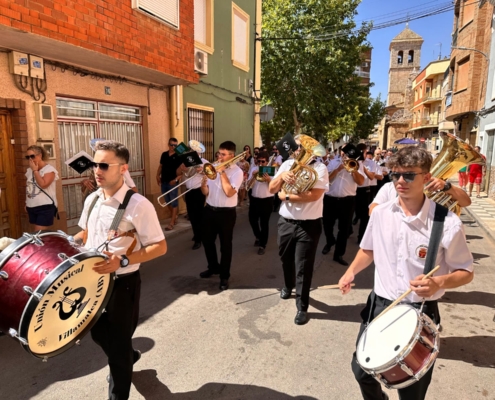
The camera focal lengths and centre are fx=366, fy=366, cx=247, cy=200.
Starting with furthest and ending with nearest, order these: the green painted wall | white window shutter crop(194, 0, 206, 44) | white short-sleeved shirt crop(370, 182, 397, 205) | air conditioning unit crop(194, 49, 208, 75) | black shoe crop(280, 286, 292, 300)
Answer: the green painted wall → white window shutter crop(194, 0, 206, 44) → air conditioning unit crop(194, 49, 208, 75) → black shoe crop(280, 286, 292, 300) → white short-sleeved shirt crop(370, 182, 397, 205)

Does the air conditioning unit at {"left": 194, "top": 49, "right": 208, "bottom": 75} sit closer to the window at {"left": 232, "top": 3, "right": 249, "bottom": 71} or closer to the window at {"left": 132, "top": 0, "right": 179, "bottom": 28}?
the window at {"left": 132, "top": 0, "right": 179, "bottom": 28}

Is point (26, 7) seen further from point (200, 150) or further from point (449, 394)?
point (449, 394)

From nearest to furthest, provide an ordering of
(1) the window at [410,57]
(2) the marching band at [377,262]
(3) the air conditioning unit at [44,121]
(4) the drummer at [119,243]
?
1. (2) the marching band at [377,262]
2. (4) the drummer at [119,243]
3. (3) the air conditioning unit at [44,121]
4. (1) the window at [410,57]

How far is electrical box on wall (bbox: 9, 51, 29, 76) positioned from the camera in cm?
539

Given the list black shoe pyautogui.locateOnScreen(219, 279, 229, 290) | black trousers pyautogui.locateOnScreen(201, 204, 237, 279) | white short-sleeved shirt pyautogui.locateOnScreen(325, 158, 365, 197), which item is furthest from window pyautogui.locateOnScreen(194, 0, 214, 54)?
black shoe pyautogui.locateOnScreen(219, 279, 229, 290)

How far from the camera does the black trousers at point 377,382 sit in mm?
2068

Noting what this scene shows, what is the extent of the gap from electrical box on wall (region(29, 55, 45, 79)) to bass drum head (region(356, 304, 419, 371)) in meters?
6.06

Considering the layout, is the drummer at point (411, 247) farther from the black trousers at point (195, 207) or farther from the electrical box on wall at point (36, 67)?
the electrical box on wall at point (36, 67)

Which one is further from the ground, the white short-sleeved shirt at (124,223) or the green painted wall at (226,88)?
the green painted wall at (226,88)

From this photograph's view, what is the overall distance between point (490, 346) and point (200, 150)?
16.8 ft

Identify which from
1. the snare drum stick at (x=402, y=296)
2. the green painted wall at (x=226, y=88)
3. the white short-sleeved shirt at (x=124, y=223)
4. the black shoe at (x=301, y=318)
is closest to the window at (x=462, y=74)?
the green painted wall at (x=226, y=88)

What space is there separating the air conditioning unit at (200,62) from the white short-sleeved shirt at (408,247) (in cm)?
818

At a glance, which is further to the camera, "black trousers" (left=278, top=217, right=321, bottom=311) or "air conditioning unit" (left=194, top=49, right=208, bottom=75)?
"air conditioning unit" (left=194, top=49, right=208, bottom=75)

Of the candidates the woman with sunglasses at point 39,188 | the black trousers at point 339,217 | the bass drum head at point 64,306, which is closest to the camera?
the bass drum head at point 64,306
